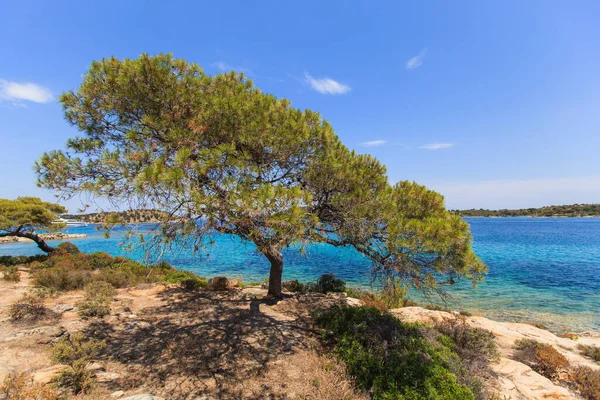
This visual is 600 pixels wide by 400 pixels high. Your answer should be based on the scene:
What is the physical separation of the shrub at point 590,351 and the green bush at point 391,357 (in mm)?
5173

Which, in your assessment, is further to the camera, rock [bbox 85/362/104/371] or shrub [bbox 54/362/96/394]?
rock [bbox 85/362/104/371]

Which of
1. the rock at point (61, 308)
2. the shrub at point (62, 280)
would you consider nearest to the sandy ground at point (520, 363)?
the rock at point (61, 308)

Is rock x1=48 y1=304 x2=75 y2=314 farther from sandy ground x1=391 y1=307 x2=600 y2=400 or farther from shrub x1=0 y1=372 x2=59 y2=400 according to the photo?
sandy ground x1=391 y1=307 x2=600 y2=400

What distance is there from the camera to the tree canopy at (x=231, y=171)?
16.0ft

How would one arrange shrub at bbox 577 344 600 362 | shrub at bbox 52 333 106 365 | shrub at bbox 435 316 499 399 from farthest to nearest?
shrub at bbox 577 344 600 362
shrub at bbox 435 316 499 399
shrub at bbox 52 333 106 365

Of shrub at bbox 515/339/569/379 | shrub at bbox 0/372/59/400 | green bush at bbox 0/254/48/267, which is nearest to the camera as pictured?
shrub at bbox 0/372/59/400

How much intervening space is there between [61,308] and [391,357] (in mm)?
9045

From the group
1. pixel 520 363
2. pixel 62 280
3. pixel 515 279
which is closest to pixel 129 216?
pixel 62 280

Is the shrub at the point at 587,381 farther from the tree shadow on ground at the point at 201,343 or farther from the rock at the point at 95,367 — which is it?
the rock at the point at 95,367

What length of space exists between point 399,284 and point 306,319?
328 centimetres

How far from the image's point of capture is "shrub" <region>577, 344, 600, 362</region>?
25.6 ft

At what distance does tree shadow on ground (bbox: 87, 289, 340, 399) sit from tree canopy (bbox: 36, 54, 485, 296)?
7.94 feet

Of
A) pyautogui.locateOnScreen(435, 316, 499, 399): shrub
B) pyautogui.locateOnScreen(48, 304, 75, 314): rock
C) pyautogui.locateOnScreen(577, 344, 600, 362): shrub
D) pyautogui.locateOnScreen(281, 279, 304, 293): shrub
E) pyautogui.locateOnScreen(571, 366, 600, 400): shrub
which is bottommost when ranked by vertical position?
pyautogui.locateOnScreen(577, 344, 600, 362): shrub

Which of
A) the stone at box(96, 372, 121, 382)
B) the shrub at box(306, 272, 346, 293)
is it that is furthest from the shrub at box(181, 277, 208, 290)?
the stone at box(96, 372, 121, 382)
